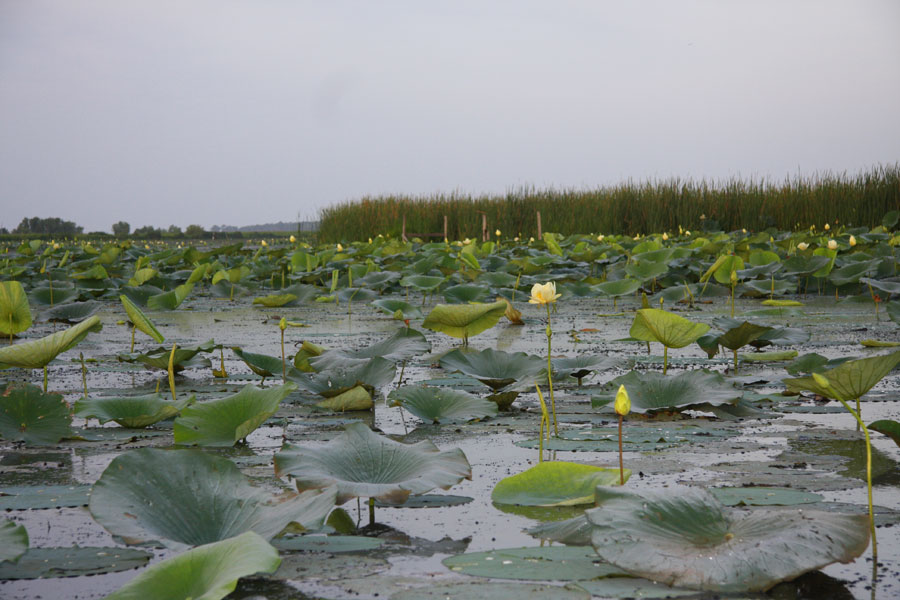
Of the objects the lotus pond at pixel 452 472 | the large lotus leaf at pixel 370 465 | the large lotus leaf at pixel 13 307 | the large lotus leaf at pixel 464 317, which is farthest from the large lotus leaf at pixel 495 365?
the large lotus leaf at pixel 13 307

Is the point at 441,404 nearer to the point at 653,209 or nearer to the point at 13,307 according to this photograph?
the point at 13,307

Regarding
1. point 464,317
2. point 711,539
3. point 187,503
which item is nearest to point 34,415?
point 187,503

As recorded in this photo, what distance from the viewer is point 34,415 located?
5.68 ft

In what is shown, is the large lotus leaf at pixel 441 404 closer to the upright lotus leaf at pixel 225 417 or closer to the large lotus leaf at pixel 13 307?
the upright lotus leaf at pixel 225 417

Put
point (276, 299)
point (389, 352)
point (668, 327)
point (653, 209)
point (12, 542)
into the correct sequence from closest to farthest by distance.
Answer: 1. point (12, 542)
2. point (668, 327)
3. point (389, 352)
4. point (276, 299)
5. point (653, 209)

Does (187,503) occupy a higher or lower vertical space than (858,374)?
lower

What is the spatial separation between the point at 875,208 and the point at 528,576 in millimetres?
12443

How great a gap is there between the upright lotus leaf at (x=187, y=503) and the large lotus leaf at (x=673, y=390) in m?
1.02

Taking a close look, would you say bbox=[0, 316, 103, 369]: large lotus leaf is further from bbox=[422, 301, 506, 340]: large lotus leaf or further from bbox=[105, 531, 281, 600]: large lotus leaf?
bbox=[105, 531, 281, 600]: large lotus leaf

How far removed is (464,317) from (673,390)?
0.85m

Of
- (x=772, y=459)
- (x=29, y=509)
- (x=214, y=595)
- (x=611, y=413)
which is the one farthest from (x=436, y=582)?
(x=611, y=413)

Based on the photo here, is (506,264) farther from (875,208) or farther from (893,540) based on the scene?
(875,208)

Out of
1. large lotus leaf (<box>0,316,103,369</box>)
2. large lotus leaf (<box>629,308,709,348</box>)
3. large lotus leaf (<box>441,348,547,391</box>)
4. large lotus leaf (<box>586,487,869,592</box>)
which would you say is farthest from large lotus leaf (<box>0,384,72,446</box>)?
large lotus leaf (<box>629,308,709,348</box>)

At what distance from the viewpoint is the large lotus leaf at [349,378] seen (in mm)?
2086
